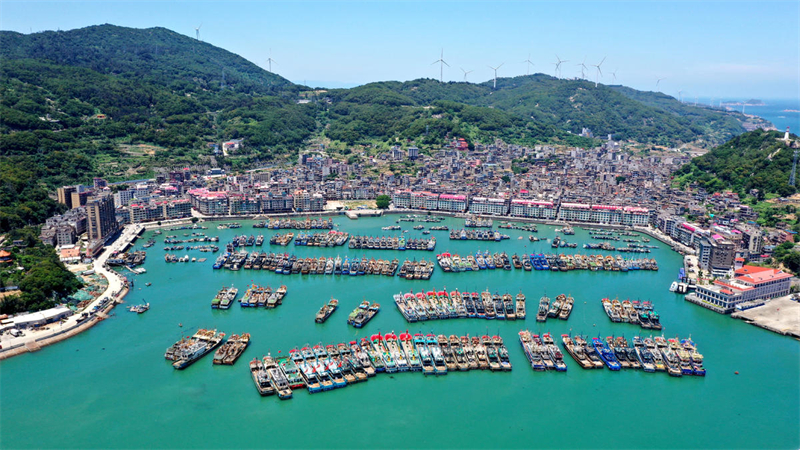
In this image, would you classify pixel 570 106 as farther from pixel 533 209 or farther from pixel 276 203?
pixel 276 203

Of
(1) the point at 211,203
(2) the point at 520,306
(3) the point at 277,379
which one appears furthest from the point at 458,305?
(1) the point at 211,203

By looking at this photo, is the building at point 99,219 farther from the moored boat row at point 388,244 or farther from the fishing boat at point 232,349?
the fishing boat at point 232,349

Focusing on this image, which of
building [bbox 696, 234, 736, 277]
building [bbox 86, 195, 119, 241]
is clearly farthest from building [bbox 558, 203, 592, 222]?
building [bbox 86, 195, 119, 241]

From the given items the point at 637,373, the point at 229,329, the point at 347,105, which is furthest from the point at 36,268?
the point at 347,105

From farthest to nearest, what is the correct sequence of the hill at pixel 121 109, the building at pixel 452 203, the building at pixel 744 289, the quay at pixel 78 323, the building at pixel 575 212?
the hill at pixel 121 109
the building at pixel 452 203
the building at pixel 575 212
the building at pixel 744 289
the quay at pixel 78 323

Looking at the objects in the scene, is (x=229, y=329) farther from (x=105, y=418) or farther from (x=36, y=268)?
(x=36, y=268)

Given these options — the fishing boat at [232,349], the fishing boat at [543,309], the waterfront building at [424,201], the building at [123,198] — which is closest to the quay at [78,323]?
the fishing boat at [232,349]

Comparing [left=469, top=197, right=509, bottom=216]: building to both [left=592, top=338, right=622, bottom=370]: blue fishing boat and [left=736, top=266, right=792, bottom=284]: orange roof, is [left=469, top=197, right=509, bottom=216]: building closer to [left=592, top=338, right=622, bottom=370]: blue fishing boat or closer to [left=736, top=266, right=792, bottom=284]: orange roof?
[left=736, top=266, right=792, bottom=284]: orange roof
